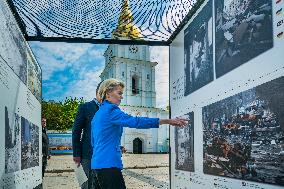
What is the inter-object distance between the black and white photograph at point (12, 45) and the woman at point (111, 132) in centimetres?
126

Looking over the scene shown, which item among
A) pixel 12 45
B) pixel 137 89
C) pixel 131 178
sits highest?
pixel 137 89

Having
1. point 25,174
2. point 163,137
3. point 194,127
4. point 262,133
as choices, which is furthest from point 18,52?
point 163,137

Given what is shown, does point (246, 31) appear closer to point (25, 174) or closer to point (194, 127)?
point (194, 127)

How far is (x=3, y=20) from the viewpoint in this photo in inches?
171

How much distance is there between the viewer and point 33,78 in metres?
6.82

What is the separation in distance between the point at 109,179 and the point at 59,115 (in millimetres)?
66479

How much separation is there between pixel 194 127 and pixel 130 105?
171 feet

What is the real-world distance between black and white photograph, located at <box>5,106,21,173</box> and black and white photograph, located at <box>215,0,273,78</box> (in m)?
Result: 2.27

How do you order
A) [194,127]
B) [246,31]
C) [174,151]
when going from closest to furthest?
[246,31]
[194,127]
[174,151]

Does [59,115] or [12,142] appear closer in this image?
[12,142]

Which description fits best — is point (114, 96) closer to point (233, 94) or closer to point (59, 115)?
point (233, 94)

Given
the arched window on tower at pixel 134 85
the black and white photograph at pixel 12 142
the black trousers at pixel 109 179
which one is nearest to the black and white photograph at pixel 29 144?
the black and white photograph at pixel 12 142

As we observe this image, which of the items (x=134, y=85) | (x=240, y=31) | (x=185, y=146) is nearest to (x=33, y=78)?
(x=185, y=146)

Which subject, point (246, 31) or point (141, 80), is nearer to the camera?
point (246, 31)
